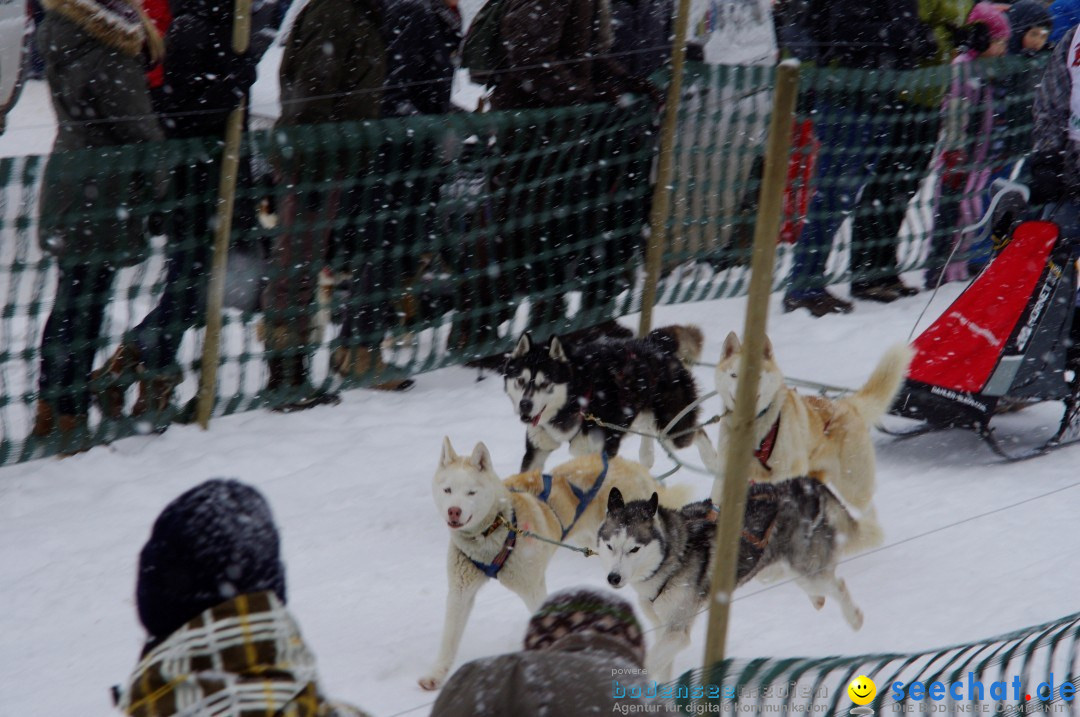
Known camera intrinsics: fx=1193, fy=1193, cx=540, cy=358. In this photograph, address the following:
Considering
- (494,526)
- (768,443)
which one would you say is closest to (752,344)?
(494,526)

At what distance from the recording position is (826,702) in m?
2.99

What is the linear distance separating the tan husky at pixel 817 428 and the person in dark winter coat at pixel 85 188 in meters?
2.53

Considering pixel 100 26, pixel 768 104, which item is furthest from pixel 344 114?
pixel 768 104

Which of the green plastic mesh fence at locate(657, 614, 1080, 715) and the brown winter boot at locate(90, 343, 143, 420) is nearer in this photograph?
the green plastic mesh fence at locate(657, 614, 1080, 715)

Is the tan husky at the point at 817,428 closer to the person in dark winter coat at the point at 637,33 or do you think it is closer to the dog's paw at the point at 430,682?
the dog's paw at the point at 430,682

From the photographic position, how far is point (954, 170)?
7918 millimetres

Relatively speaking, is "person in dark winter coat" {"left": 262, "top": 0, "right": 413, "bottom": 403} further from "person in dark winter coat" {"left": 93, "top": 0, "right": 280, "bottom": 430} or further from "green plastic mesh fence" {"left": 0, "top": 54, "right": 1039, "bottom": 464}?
"person in dark winter coat" {"left": 93, "top": 0, "right": 280, "bottom": 430}

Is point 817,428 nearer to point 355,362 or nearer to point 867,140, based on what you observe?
point 355,362

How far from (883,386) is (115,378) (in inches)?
126

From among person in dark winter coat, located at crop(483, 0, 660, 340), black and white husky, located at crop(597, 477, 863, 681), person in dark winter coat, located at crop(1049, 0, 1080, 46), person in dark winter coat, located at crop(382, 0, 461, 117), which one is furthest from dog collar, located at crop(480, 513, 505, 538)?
person in dark winter coat, located at crop(1049, 0, 1080, 46)

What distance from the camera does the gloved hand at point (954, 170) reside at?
7.88 m

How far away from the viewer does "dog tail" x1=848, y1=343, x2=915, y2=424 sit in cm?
473

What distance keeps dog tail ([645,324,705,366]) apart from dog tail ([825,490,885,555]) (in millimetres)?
1345

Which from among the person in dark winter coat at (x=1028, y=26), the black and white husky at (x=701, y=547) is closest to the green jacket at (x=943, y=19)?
the person in dark winter coat at (x=1028, y=26)
